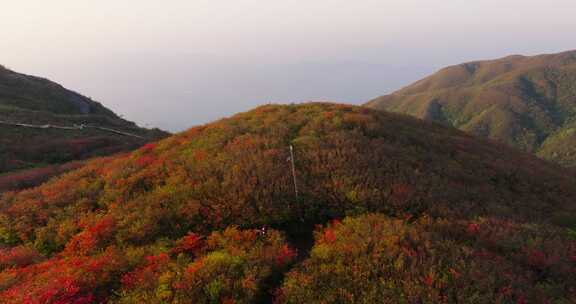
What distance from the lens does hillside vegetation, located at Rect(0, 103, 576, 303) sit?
7.19 metres

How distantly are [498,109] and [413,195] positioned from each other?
197m

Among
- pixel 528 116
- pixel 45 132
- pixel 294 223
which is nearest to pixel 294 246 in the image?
pixel 294 223

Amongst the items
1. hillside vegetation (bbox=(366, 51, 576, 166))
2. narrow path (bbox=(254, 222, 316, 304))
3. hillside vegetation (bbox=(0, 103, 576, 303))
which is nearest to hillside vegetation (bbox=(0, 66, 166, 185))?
hillside vegetation (bbox=(0, 103, 576, 303))

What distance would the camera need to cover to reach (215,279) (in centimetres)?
730

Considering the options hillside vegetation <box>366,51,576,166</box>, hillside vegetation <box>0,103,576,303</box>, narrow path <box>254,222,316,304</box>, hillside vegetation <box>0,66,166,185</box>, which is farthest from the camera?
hillside vegetation <box>366,51,576,166</box>

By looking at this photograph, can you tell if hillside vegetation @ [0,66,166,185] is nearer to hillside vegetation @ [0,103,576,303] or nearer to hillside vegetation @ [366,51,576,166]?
hillside vegetation @ [0,103,576,303]

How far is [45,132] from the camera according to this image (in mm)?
34688

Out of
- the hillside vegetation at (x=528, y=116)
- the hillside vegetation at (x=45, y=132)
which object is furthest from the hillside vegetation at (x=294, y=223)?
the hillside vegetation at (x=528, y=116)

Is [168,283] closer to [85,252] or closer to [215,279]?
[215,279]

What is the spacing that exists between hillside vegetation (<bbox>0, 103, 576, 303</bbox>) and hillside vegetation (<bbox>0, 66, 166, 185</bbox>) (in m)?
14.1

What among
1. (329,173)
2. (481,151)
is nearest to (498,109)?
(481,151)

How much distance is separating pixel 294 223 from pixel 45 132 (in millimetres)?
34433

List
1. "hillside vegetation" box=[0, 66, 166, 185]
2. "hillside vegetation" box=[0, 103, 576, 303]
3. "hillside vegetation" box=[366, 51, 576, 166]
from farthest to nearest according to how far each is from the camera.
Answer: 1. "hillside vegetation" box=[366, 51, 576, 166]
2. "hillside vegetation" box=[0, 66, 166, 185]
3. "hillside vegetation" box=[0, 103, 576, 303]

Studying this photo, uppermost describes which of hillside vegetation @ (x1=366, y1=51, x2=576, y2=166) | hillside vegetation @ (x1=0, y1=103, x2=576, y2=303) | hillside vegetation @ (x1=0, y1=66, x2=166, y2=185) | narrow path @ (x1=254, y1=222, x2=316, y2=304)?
hillside vegetation @ (x1=0, y1=66, x2=166, y2=185)
